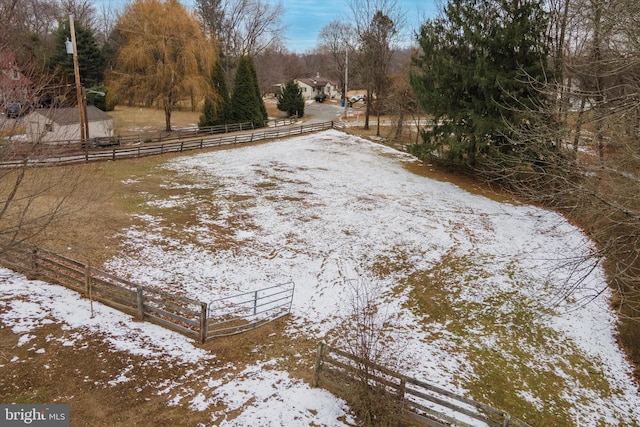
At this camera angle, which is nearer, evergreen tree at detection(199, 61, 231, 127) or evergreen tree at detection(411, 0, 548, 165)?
evergreen tree at detection(411, 0, 548, 165)

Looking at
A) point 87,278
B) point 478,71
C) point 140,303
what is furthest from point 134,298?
point 478,71

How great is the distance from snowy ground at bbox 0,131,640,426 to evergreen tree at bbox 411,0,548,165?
347 cm

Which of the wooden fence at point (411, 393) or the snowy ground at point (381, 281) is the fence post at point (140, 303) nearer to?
the snowy ground at point (381, 281)

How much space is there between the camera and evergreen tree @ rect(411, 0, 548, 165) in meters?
22.3

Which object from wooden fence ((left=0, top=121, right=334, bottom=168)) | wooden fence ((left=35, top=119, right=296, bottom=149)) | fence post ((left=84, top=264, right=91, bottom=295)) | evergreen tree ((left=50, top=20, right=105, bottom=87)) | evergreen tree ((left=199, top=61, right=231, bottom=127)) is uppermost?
evergreen tree ((left=50, top=20, right=105, bottom=87))

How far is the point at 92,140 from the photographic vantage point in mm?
26984

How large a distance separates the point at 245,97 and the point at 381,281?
106 ft

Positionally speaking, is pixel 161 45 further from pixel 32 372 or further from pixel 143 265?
pixel 32 372

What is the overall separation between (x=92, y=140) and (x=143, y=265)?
17.6 m

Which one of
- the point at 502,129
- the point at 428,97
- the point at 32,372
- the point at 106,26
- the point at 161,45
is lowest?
the point at 32,372

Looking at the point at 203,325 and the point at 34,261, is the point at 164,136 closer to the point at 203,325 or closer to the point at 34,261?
the point at 34,261

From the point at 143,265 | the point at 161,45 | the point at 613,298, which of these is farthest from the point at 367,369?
the point at 161,45

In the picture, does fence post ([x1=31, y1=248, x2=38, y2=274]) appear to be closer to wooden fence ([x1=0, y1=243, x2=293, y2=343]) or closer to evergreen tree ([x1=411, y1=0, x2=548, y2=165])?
wooden fence ([x1=0, y1=243, x2=293, y2=343])

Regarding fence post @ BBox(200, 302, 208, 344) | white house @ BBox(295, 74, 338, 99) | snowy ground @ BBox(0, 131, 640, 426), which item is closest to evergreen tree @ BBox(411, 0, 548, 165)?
snowy ground @ BBox(0, 131, 640, 426)
